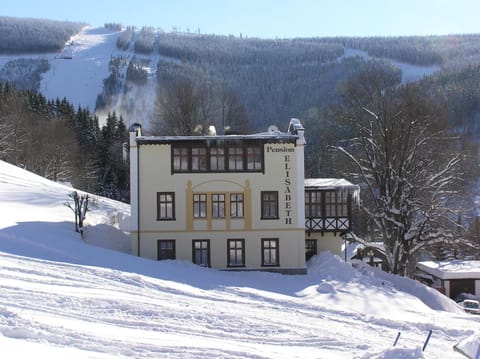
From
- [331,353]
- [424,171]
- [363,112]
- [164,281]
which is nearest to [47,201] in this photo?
[164,281]

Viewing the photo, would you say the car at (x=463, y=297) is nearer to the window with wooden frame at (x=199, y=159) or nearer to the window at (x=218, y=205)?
the window at (x=218, y=205)

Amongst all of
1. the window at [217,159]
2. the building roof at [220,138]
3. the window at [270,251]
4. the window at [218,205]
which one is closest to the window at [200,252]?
the window at [218,205]

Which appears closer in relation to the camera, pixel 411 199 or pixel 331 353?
pixel 331 353

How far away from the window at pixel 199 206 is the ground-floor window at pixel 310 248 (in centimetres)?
650

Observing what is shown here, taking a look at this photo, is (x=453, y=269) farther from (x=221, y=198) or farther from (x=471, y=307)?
(x=221, y=198)

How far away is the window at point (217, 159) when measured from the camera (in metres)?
28.1

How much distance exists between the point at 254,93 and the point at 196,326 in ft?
527

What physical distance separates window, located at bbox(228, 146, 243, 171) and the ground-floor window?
6.26 metres

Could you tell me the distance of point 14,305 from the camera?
1248 cm

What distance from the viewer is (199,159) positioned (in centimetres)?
2814

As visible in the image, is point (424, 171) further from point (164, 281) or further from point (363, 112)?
point (164, 281)

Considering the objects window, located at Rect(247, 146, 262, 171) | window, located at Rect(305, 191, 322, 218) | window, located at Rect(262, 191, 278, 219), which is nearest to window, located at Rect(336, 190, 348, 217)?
window, located at Rect(305, 191, 322, 218)

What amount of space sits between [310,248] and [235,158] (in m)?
7.12

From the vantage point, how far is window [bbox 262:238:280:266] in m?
28.0
